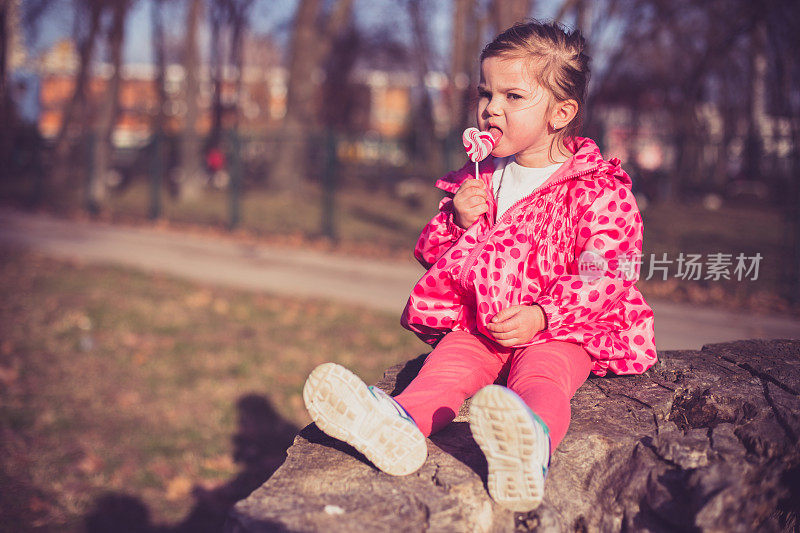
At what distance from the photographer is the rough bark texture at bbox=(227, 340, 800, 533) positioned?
1695 millimetres

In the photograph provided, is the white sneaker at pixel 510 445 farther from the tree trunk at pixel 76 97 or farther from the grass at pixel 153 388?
the tree trunk at pixel 76 97

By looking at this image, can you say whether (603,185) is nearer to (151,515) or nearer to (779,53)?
(151,515)

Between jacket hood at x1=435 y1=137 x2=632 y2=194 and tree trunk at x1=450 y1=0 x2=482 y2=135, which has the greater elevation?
tree trunk at x1=450 y1=0 x2=482 y2=135

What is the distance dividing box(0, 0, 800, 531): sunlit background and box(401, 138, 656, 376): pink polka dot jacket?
212cm

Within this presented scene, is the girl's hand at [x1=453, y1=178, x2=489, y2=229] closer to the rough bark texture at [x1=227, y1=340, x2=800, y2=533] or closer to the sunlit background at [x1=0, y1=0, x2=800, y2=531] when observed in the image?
the rough bark texture at [x1=227, y1=340, x2=800, y2=533]

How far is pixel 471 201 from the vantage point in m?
2.34

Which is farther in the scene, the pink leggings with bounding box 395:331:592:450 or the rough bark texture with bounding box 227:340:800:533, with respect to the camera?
the pink leggings with bounding box 395:331:592:450

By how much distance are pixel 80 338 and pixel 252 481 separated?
103 inches

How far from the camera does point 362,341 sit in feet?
19.3

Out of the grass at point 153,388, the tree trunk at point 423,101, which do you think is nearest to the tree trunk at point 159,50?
the tree trunk at point 423,101

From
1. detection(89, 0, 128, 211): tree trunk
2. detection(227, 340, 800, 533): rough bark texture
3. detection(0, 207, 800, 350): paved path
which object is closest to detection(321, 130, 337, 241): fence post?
detection(0, 207, 800, 350): paved path

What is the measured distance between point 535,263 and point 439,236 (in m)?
0.40

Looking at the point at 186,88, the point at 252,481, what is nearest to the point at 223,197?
the point at 186,88

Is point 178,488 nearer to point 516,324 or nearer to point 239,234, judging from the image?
point 516,324
